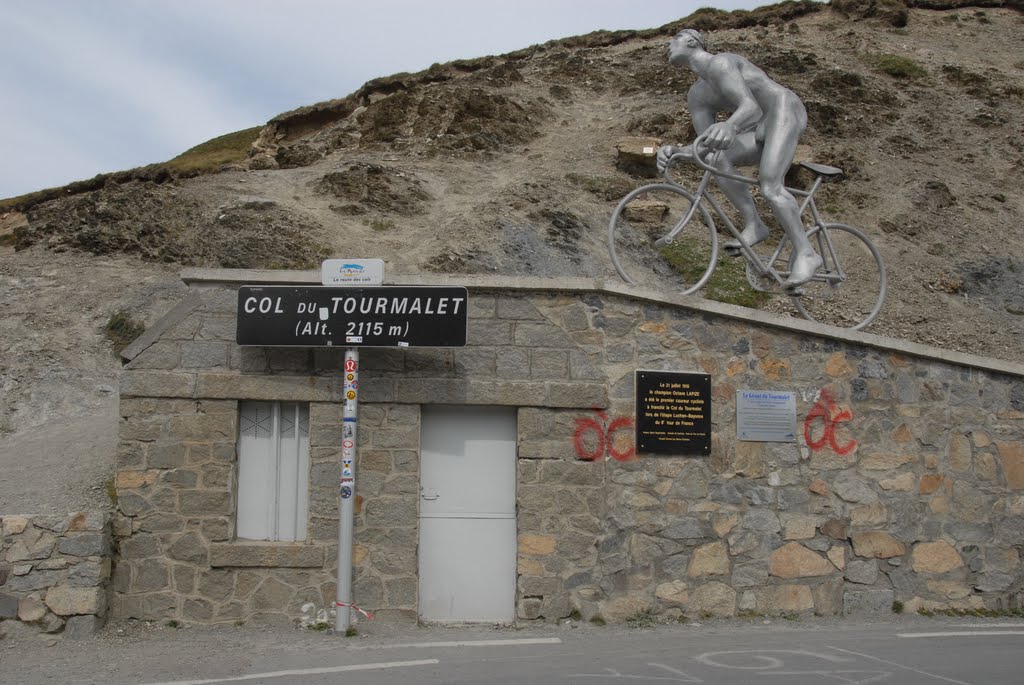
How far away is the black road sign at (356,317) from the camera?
807cm

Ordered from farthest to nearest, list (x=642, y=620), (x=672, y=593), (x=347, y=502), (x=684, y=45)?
(x=684, y=45) < (x=672, y=593) < (x=642, y=620) < (x=347, y=502)

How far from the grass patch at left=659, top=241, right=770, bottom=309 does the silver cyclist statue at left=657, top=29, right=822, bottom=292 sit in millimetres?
7119

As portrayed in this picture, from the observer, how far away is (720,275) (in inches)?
706

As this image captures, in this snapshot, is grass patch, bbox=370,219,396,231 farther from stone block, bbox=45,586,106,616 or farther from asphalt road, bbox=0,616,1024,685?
stone block, bbox=45,586,106,616

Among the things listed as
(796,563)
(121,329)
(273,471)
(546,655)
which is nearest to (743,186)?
(796,563)

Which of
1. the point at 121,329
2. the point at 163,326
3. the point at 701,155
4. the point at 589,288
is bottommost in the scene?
the point at 163,326

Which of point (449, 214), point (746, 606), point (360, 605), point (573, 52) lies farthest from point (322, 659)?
point (573, 52)

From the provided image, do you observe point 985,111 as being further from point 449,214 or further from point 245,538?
point 245,538

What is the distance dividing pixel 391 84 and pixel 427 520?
21.7 meters

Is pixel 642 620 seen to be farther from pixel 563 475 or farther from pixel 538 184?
pixel 538 184

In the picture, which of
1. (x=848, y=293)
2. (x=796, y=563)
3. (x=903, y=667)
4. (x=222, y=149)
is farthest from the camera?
(x=222, y=149)

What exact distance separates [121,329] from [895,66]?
77.7 ft

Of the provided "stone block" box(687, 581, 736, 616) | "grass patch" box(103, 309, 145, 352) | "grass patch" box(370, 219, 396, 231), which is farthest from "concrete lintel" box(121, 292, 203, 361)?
"grass patch" box(370, 219, 396, 231)

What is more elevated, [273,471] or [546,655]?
[273,471]
